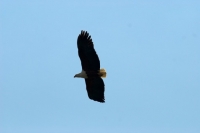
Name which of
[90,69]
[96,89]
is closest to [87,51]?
[90,69]

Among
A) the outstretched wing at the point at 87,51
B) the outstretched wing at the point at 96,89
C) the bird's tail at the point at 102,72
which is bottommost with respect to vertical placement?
the outstretched wing at the point at 96,89

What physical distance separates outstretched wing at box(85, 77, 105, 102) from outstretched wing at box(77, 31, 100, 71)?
0.77 m

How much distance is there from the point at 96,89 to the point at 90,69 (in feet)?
3.79

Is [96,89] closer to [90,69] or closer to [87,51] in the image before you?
[90,69]

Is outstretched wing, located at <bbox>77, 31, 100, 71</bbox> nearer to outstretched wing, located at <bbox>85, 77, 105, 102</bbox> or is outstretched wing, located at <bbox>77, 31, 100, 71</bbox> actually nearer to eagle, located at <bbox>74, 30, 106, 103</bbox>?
eagle, located at <bbox>74, 30, 106, 103</bbox>

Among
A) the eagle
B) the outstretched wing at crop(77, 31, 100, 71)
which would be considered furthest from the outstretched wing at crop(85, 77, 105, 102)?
the outstretched wing at crop(77, 31, 100, 71)

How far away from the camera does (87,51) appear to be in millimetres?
56906

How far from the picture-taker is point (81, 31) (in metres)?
57.1

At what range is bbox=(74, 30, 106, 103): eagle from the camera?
56906mm

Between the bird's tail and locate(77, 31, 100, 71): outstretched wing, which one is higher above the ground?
locate(77, 31, 100, 71): outstretched wing

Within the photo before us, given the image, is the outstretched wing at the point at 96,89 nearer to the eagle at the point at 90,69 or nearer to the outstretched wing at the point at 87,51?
the eagle at the point at 90,69

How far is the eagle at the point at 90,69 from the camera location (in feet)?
Result: 187

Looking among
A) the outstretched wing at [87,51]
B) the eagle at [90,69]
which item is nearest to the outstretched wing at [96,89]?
the eagle at [90,69]

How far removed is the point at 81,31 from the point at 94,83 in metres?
2.81
